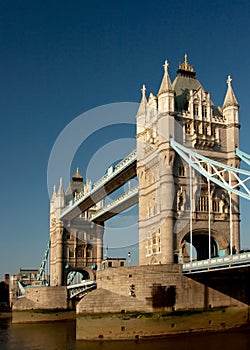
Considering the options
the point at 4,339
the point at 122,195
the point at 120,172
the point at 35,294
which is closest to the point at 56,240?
the point at 35,294

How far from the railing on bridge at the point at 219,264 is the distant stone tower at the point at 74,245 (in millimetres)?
33545

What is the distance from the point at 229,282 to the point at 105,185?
21933 mm

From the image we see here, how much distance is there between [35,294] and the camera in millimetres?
58250

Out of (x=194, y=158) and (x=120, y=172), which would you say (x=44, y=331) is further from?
(x=194, y=158)

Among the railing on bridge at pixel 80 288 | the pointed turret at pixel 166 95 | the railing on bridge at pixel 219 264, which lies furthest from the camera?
the railing on bridge at pixel 80 288

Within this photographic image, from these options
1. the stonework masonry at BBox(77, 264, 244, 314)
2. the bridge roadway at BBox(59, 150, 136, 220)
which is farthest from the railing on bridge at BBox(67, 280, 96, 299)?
the stonework masonry at BBox(77, 264, 244, 314)

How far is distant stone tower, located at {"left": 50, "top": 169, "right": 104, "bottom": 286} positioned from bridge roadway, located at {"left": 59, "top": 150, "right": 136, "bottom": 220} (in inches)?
60.8

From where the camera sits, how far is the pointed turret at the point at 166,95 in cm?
4006

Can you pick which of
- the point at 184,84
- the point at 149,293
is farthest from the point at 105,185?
the point at 149,293

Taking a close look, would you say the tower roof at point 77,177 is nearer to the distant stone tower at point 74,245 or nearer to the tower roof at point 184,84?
the distant stone tower at point 74,245

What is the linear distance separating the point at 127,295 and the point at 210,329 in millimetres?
5965

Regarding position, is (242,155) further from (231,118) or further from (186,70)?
(186,70)

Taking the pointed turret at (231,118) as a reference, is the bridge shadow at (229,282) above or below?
below

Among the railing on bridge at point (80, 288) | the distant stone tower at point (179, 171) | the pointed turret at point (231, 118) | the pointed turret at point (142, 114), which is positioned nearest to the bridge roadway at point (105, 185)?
the pointed turret at point (142, 114)
